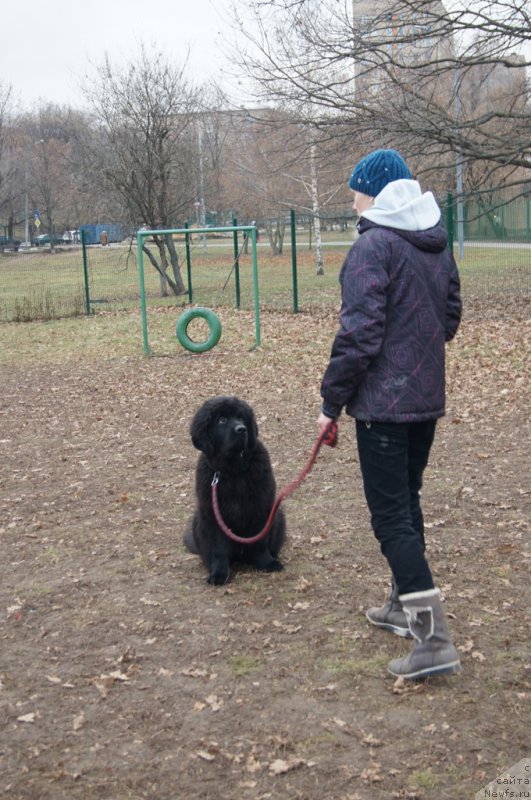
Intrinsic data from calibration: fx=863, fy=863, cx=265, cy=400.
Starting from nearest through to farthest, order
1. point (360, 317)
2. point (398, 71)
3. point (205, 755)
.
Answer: point (205, 755)
point (360, 317)
point (398, 71)

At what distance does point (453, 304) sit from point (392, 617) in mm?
1479

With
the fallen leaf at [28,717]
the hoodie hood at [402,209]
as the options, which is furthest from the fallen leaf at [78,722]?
the hoodie hood at [402,209]

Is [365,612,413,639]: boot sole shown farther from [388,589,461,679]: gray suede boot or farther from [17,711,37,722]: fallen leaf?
[17,711,37,722]: fallen leaf

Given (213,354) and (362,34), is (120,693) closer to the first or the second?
(213,354)

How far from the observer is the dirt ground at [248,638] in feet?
9.89

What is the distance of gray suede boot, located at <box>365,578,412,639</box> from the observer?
395cm

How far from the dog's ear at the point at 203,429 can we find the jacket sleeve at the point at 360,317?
1.43 m

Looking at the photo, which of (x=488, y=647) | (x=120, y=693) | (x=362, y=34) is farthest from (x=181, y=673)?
(x=362, y=34)

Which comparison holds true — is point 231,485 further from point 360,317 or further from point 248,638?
point 360,317

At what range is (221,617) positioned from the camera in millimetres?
4320

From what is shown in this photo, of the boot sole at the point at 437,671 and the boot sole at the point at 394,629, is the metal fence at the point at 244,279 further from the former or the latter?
the boot sole at the point at 437,671

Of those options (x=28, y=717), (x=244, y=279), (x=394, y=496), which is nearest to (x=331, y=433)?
(x=394, y=496)

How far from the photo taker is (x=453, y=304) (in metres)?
3.65

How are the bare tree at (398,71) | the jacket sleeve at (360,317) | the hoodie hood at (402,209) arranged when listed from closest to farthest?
the jacket sleeve at (360,317)
the hoodie hood at (402,209)
the bare tree at (398,71)
